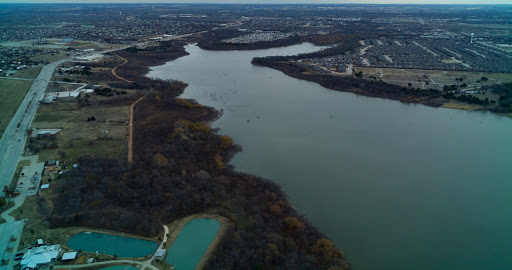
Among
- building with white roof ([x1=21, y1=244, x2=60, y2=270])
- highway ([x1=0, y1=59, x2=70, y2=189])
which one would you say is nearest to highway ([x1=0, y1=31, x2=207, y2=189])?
highway ([x1=0, y1=59, x2=70, y2=189])

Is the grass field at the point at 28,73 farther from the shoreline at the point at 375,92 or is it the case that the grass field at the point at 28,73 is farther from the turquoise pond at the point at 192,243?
the turquoise pond at the point at 192,243

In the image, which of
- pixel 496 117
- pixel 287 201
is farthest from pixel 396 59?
pixel 287 201

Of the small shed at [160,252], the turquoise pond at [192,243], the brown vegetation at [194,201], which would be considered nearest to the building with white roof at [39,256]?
the brown vegetation at [194,201]

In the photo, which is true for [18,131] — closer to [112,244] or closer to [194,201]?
[112,244]

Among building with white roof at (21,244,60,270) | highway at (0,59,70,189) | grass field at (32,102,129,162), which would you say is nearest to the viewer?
building with white roof at (21,244,60,270)

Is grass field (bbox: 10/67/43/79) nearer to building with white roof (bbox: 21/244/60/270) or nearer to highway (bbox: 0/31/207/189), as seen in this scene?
highway (bbox: 0/31/207/189)

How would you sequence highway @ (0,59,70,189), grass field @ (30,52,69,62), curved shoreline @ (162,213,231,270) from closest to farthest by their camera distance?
1. curved shoreline @ (162,213,231,270)
2. highway @ (0,59,70,189)
3. grass field @ (30,52,69,62)

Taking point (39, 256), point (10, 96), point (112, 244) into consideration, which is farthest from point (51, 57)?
point (112, 244)
